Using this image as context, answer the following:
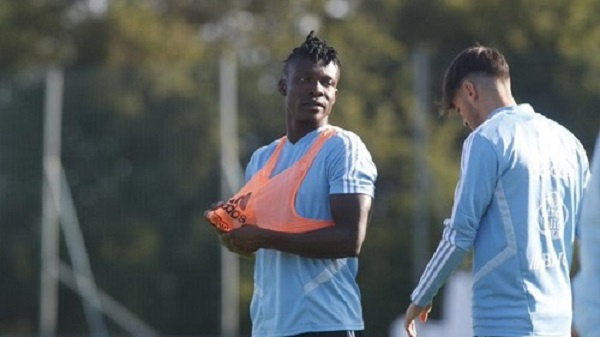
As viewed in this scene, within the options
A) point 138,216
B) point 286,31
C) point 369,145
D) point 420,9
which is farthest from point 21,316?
point 286,31

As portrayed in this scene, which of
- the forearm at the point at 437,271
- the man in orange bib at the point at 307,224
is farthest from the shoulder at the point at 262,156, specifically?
the forearm at the point at 437,271

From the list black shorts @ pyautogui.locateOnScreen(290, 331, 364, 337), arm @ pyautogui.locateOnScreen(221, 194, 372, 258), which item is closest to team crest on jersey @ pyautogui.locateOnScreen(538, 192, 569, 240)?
arm @ pyautogui.locateOnScreen(221, 194, 372, 258)

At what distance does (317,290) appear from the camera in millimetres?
5926

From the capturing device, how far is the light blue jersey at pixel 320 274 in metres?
5.90

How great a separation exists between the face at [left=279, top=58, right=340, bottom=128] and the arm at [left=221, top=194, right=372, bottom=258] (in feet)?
1.27

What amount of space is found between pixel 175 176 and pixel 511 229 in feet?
40.2

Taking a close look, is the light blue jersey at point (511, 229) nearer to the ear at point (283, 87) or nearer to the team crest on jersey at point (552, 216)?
the team crest on jersey at point (552, 216)

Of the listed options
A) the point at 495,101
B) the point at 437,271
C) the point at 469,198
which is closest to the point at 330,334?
the point at 437,271

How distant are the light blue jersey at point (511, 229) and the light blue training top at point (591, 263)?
156cm

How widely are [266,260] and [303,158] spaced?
1.37ft

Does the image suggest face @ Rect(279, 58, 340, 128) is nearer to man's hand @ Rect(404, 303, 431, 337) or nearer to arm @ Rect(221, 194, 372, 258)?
arm @ Rect(221, 194, 372, 258)

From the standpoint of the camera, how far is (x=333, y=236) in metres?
5.86

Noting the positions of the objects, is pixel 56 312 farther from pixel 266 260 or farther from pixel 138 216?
pixel 266 260

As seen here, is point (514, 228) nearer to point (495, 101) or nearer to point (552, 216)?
point (552, 216)
